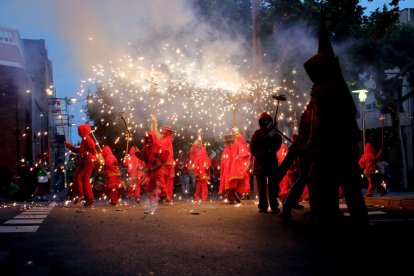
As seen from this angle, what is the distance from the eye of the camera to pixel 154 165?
14.6m

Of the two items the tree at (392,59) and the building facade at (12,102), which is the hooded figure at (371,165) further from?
the building facade at (12,102)

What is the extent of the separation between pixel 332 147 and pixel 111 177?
30.1 feet

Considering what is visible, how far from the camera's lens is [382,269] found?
466 centimetres

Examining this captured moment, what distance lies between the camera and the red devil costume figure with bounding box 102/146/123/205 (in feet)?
48.2

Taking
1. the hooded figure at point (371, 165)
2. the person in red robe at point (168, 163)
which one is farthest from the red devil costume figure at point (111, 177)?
the hooded figure at point (371, 165)

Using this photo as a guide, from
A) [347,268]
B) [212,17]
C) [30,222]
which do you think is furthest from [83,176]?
[212,17]

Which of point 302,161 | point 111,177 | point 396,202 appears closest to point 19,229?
point 302,161

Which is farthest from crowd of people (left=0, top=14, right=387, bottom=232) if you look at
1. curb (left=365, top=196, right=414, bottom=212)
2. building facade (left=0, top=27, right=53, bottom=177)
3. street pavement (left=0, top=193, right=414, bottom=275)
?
building facade (left=0, top=27, right=53, bottom=177)

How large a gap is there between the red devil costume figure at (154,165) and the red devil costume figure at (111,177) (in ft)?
2.41

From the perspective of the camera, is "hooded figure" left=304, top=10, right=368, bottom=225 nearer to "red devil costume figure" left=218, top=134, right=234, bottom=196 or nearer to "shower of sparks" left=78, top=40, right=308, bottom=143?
"red devil costume figure" left=218, top=134, right=234, bottom=196

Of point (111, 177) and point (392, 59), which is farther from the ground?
point (392, 59)

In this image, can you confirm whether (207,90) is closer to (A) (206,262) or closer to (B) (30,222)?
(B) (30,222)

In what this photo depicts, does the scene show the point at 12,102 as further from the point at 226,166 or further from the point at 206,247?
the point at 206,247

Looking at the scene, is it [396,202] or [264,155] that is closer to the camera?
[264,155]
